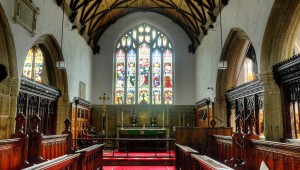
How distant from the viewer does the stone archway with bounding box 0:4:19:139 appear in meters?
7.19

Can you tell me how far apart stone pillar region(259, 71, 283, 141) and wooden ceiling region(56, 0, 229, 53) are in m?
4.18

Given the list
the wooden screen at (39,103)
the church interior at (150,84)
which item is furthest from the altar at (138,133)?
the wooden screen at (39,103)

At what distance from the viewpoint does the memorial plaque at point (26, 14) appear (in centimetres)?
751

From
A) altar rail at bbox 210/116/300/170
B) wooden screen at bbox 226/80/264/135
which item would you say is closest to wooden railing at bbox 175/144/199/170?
altar rail at bbox 210/116/300/170

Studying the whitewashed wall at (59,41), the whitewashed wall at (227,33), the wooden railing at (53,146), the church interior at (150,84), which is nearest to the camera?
the church interior at (150,84)

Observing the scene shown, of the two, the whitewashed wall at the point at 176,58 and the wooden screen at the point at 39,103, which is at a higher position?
the whitewashed wall at the point at 176,58

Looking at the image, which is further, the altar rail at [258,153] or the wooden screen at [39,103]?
the wooden screen at [39,103]

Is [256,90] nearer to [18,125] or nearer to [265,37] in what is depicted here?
[265,37]

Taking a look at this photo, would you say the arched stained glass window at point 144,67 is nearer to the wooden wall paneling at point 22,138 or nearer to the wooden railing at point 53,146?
the wooden railing at point 53,146

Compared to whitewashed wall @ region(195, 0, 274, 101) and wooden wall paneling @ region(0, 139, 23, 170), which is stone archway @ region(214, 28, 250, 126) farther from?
wooden wall paneling @ region(0, 139, 23, 170)

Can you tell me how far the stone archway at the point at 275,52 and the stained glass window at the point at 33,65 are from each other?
9898mm

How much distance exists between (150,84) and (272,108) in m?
9.47

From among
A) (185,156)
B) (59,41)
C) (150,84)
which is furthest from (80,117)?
(185,156)

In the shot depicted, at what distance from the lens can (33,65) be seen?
13484 mm
